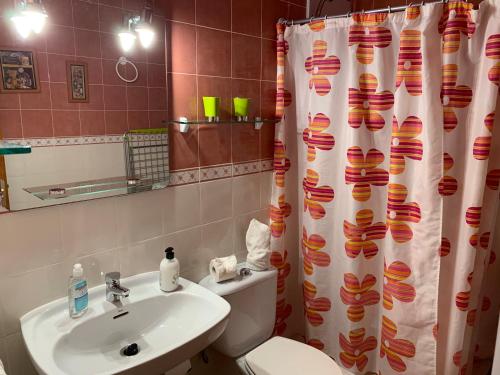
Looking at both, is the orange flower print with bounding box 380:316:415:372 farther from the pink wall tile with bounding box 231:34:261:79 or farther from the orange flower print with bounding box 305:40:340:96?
the pink wall tile with bounding box 231:34:261:79

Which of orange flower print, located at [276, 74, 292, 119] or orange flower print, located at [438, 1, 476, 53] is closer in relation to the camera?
orange flower print, located at [438, 1, 476, 53]

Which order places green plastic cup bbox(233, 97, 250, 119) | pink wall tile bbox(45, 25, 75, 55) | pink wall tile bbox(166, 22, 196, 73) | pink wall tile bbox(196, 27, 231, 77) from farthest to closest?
1. green plastic cup bbox(233, 97, 250, 119)
2. pink wall tile bbox(196, 27, 231, 77)
3. pink wall tile bbox(166, 22, 196, 73)
4. pink wall tile bbox(45, 25, 75, 55)

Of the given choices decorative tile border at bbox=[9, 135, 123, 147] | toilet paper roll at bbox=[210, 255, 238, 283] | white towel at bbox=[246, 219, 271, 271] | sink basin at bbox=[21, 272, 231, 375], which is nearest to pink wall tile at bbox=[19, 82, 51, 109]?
decorative tile border at bbox=[9, 135, 123, 147]

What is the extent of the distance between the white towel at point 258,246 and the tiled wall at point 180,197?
78 millimetres

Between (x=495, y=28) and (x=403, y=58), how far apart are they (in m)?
0.33

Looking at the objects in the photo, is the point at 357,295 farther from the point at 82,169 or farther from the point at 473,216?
the point at 82,169

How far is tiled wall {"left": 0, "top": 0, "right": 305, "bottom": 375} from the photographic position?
4.24ft

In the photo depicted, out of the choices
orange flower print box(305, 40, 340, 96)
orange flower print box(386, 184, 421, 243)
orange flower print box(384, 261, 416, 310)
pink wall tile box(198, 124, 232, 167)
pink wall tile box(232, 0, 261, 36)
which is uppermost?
pink wall tile box(232, 0, 261, 36)

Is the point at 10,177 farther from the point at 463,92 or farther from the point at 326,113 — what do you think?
the point at 463,92

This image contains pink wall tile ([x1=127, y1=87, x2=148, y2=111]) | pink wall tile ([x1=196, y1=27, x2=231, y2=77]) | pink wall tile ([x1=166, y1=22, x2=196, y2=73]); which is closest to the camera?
pink wall tile ([x1=127, y1=87, x2=148, y2=111])

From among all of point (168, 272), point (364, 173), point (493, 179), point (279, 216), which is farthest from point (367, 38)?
point (168, 272)

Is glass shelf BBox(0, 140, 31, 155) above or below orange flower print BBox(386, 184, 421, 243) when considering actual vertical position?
above

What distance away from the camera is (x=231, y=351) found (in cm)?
179

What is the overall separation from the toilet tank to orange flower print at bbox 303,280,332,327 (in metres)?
0.24
